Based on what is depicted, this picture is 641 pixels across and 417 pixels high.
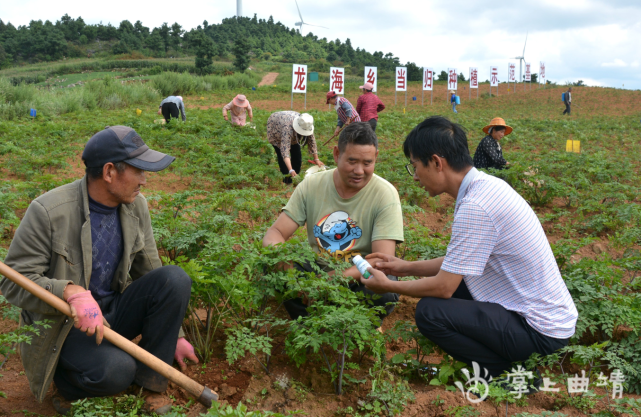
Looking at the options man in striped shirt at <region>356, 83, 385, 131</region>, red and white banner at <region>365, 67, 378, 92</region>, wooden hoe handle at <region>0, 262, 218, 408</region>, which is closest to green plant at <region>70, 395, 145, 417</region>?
wooden hoe handle at <region>0, 262, 218, 408</region>

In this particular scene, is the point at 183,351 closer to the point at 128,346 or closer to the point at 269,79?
the point at 128,346

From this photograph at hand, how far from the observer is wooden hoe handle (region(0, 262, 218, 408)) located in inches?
83.6

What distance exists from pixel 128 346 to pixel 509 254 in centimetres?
199

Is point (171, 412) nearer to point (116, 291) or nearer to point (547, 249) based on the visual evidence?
point (116, 291)

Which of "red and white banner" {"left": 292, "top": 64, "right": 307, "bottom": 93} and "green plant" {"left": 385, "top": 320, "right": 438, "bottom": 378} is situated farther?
"red and white banner" {"left": 292, "top": 64, "right": 307, "bottom": 93}

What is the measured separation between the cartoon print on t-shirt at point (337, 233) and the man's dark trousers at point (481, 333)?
709 mm

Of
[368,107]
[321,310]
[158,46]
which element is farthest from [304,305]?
[158,46]

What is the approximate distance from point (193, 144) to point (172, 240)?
550cm

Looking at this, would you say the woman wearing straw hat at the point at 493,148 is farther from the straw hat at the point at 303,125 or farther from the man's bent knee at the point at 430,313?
the man's bent knee at the point at 430,313

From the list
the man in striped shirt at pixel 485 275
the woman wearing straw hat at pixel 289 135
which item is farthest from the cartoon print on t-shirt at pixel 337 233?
the woman wearing straw hat at pixel 289 135

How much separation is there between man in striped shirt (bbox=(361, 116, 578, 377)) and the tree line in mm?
38364

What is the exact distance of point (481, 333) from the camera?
264cm

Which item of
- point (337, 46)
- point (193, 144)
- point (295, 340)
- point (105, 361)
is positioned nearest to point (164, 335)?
point (105, 361)

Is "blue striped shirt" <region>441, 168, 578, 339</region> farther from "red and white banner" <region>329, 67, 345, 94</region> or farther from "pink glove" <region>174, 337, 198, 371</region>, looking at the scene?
"red and white banner" <region>329, 67, 345, 94</region>
